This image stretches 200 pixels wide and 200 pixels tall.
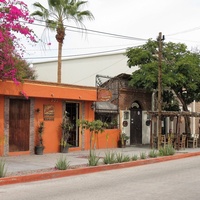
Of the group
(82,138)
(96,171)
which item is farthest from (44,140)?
(96,171)

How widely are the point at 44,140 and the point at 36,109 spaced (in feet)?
5.16

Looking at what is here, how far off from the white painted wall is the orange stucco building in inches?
437

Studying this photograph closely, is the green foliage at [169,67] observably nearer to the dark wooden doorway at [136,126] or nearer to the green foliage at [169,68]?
the green foliage at [169,68]

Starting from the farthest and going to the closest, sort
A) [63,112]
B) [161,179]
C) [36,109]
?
1. [63,112]
2. [36,109]
3. [161,179]

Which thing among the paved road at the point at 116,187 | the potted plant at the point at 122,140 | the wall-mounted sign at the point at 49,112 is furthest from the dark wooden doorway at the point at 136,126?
the paved road at the point at 116,187

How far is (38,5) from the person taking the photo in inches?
971

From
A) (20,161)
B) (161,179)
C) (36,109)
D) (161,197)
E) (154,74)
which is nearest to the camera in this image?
(161,197)

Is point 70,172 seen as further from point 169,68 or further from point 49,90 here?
point 169,68

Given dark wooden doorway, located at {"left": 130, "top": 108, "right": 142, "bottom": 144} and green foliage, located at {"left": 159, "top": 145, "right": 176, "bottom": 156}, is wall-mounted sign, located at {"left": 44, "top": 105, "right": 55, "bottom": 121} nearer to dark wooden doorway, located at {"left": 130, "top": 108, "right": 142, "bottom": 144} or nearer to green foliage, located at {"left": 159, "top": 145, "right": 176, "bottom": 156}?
green foliage, located at {"left": 159, "top": 145, "right": 176, "bottom": 156}

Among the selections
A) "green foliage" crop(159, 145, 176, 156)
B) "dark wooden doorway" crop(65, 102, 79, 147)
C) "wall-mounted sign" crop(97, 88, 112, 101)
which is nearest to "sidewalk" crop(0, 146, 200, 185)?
"green foliage" crop(159, 145, 176, 156)

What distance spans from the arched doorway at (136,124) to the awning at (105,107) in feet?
6.45

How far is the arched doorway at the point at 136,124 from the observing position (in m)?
25.7

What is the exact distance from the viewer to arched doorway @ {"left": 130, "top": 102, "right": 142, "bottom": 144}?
84.2ft

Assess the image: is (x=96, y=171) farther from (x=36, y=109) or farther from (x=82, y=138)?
(x=82, y=138)
